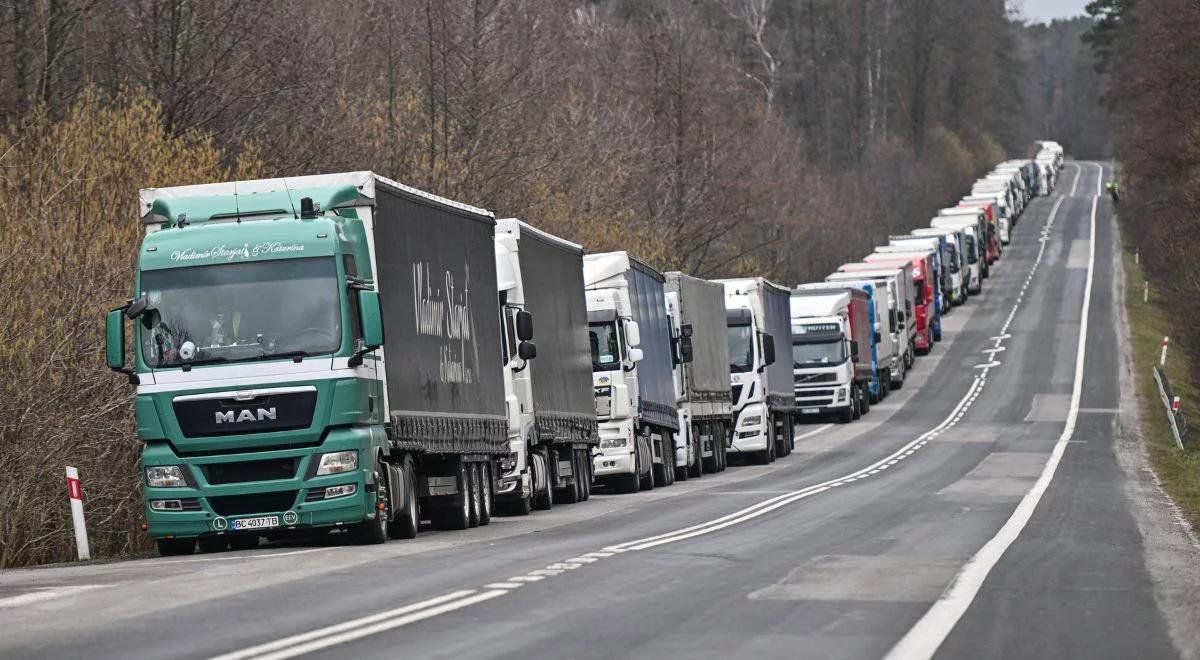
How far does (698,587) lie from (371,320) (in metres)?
5.22

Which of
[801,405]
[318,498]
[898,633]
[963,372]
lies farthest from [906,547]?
[963,372]

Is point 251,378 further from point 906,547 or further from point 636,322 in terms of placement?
point 636,322

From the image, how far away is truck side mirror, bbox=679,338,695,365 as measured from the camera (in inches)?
1325

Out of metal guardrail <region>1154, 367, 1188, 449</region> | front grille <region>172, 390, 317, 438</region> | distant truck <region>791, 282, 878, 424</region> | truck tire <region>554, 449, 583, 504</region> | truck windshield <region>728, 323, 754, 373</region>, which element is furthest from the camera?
distant truck <region>791, 282, 878, 424</region>

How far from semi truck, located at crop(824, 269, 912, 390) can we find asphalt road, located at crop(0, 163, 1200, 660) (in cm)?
3029

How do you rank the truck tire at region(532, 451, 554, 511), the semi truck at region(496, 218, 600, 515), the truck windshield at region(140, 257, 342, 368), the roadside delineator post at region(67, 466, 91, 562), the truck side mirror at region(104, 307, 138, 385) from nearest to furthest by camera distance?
the truck side mirror at region(104, 307, 138, 385)
the truck windshield at region(140, 257, 342, 368)
the roadside delineator post at region(67, 466, 91, 562)
the semi truck at region(496, 218, 600, 515)
the truck tire at region(532, 451, 554, 511)

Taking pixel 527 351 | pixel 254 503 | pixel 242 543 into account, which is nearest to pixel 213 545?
pixel 242 543

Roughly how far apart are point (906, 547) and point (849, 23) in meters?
102

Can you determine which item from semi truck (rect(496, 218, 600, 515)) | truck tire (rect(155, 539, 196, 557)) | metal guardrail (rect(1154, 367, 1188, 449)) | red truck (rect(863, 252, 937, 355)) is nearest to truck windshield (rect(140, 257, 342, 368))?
truck tire (rect(155, 539, 196, 557))

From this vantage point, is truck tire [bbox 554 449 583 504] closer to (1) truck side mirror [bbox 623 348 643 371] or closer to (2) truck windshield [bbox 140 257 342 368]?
(1) truck side mirror [bbox 623 348 643 371]

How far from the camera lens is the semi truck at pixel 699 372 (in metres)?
34.0

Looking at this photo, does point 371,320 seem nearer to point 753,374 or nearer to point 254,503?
point 254,503

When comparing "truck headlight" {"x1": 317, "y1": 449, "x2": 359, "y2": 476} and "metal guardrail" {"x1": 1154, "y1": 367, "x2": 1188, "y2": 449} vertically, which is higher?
"truck headlight" {"x1": 317, "y1": 449, "x2": 359, "y2": 476}

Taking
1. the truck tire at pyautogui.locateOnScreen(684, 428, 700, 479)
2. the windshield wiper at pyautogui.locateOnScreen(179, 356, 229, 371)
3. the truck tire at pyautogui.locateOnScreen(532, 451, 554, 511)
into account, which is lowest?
the truck tire at pyautogui.locateOnScreen(684, 428, 700, 479)
